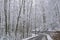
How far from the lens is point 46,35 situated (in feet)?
9.76

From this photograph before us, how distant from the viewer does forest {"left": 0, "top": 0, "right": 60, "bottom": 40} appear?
2.87m

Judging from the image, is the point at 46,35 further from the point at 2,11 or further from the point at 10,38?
the point at 2,11

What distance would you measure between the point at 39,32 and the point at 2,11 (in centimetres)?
104

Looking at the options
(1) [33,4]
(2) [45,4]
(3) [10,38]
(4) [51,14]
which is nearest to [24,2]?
(1) [33,4]

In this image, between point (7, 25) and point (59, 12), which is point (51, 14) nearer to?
point (59, 12)

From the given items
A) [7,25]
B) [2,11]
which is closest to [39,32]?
[7,25]

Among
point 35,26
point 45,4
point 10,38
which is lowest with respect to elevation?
point 10,38

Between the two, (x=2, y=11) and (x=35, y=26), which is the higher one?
(x=2, y=11)

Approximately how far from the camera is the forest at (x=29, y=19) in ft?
9.41

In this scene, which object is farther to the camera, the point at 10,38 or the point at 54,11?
the point at 54,11

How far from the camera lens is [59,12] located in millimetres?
3008

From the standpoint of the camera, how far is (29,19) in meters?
2.99

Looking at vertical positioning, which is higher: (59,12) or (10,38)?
(59,12)

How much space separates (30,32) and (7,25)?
23.1 inches
